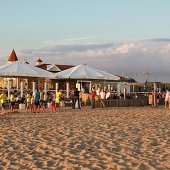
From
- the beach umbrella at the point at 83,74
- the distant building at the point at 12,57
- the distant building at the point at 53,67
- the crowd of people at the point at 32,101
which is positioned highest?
the distant building at the point at 12,57

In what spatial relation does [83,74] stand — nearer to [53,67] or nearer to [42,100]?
[42,100]

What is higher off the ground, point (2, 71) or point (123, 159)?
point (2, 71)

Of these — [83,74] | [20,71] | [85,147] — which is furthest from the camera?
[83,74]

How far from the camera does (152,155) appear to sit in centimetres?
680

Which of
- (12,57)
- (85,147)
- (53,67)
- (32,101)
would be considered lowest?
(85,147)

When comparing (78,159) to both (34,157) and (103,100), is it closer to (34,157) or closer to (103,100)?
(34,157)

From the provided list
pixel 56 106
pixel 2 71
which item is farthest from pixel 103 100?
pixel 2 71

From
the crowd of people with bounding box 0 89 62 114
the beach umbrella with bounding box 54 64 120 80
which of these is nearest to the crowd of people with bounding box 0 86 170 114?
the crowd of people with bounding box 0 89 62 114

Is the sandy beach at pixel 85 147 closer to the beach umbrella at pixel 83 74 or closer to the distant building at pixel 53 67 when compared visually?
the beach umbrella at pixel 83 74

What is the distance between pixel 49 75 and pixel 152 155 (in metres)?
16.2

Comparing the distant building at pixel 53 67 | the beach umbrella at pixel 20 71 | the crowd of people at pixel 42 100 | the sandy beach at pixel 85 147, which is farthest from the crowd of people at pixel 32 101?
the distant building at pixel 53 67

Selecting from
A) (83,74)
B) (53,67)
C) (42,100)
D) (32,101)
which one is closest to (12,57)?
(53,67)

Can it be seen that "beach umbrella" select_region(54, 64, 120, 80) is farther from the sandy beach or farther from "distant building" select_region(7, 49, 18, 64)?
"distant building" select_region(7, 49, 18, 64)

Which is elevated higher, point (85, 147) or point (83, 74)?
point (83, 74)
